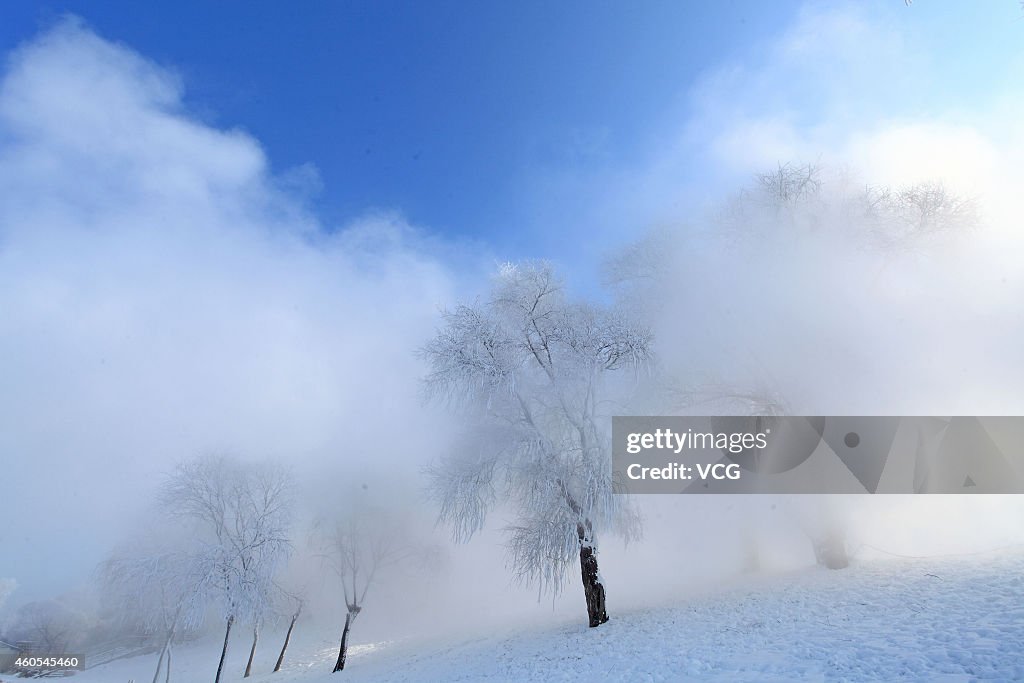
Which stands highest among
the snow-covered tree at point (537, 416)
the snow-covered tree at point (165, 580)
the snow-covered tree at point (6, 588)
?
the snow-covered tree at point (537, 416)

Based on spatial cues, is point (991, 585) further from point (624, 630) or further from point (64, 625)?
point (64, 625)

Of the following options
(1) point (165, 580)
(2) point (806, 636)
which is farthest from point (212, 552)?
(2) point (806, 636)

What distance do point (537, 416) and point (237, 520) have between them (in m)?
16.0

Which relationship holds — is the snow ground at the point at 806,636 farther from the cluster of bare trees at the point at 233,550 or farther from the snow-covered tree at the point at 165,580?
the snow-covered tree at the point at 165,580

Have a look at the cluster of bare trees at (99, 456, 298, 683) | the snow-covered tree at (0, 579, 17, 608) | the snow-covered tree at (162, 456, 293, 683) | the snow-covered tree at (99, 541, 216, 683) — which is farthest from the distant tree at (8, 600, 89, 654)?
the snow-covered tree at (162, 456, 293, 683)

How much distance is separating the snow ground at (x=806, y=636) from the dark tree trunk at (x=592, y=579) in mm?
440

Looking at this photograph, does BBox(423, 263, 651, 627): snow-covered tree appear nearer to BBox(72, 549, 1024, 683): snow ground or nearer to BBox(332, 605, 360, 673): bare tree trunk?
BBox(72, 549, 1024, 683): snow ground

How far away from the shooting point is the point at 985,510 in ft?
62.6

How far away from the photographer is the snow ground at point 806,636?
756cm

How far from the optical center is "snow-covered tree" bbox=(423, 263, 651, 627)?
46.3 feet

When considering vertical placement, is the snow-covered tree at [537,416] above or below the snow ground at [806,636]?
above

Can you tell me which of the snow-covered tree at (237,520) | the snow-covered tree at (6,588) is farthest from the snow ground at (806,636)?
the snow-covered tree at (6,588)

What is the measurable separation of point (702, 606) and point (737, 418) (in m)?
6.64

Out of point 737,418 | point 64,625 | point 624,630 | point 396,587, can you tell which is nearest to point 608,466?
point 624,630
